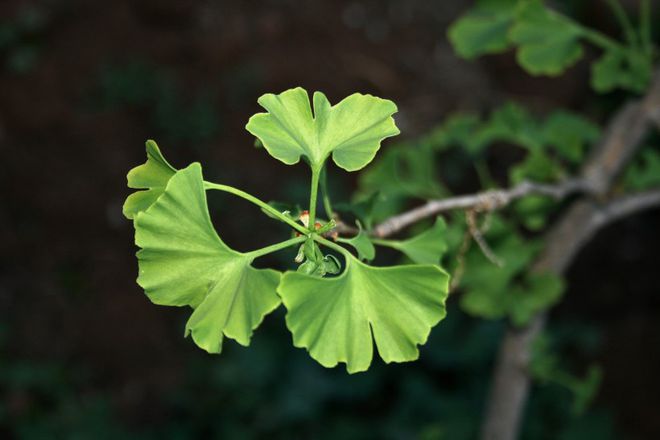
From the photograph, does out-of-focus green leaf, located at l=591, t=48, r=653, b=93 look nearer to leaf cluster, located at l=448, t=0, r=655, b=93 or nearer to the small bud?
leaf cluster, located at l=448, t=0, r=655, b=93

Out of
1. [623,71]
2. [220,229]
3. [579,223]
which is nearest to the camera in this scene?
[623,71]

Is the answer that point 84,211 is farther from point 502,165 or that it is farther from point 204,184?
point 204,184

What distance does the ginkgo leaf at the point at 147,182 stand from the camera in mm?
620

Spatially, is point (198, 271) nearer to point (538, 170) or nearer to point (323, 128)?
point (323, 128)

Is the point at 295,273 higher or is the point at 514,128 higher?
the point at 514,128

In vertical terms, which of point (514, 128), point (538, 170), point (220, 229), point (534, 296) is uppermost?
point (220, 229)

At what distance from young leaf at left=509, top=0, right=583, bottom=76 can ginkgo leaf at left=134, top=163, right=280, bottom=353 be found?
661mm

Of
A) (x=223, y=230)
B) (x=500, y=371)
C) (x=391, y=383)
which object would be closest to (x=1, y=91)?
(x=223, y=230)

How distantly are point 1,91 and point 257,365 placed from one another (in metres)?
1.64

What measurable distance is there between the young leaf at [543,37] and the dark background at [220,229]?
109cm

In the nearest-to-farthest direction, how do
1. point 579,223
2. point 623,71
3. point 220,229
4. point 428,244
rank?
1. point 428,244
2. point 623,71
3. point 579,223
4. point 220,229

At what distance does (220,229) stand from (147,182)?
81.8 inches

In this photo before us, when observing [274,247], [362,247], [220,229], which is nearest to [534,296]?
[362,247]

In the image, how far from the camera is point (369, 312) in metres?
0.61
